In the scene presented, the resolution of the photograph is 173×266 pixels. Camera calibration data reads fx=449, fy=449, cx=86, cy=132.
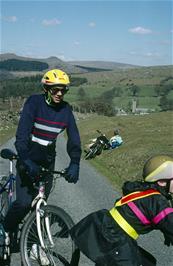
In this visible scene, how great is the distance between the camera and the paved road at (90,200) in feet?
21.2

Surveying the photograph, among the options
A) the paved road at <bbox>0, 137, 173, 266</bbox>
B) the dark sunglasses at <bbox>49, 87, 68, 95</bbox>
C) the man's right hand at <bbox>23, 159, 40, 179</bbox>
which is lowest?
the paved road at <bbox>0, 137, 173, 266</bbox>

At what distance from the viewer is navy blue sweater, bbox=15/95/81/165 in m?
5.36

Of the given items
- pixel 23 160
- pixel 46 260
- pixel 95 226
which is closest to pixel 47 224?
pixel 46 260

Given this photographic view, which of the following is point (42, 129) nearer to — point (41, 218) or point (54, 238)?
point (41, 218)

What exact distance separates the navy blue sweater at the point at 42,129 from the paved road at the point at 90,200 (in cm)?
149

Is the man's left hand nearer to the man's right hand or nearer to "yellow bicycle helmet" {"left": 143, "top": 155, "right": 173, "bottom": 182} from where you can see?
the man's right hand

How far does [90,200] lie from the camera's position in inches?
399

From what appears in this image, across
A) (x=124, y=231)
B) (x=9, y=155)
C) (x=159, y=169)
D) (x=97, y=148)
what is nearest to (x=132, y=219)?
(x=124, y=231)

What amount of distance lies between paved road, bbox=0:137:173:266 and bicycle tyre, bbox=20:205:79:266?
625 mm

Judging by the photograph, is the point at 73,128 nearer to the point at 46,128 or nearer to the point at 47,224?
the point at 46,128

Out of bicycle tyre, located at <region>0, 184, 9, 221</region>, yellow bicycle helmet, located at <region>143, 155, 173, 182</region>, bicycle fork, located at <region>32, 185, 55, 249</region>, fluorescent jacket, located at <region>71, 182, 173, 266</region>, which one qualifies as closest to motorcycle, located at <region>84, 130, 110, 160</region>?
bicycle tyre, located at <region>0, 184, 9, 221</region>

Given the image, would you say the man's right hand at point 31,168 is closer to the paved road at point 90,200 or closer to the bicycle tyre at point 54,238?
the bicycle tyre at point 54,238

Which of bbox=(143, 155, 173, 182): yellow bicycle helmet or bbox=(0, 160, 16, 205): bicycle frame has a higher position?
bbox=(143, 155, 173, 182): yellow bicycle helmet

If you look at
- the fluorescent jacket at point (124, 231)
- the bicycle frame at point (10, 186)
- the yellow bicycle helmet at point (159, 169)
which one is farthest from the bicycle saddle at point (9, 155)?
the yellow bicycle helmet at point (159, 169)
